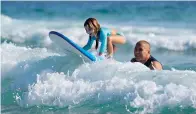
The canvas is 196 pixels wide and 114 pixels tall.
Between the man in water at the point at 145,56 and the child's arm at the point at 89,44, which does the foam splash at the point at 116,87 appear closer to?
the man in water at the point at 145,56

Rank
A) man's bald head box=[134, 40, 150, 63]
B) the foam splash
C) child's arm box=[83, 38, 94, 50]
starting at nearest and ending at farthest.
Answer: the foam splash
man's bald head box=[134, 40, 150, 63]
child's arm box=[83, 38, 94, 50]

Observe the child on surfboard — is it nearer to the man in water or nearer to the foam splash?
the foam splash

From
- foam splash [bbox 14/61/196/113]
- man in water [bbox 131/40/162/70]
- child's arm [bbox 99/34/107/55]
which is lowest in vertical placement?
foam splash [bbox 14/61/196/113]

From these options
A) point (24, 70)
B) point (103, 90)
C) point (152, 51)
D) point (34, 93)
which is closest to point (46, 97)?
point (34, 93)

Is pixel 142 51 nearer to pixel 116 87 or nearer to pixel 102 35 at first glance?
pixel 116 87

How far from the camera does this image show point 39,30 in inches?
799

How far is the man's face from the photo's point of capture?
7113 mm

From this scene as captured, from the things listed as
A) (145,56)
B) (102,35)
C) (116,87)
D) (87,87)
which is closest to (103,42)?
(102,35)

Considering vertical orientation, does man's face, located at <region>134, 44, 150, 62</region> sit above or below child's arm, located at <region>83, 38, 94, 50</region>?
below

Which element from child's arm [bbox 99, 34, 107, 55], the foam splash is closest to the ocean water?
the foam splash

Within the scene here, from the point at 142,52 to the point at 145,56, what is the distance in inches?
4.9

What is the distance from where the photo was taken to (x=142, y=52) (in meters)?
7.18

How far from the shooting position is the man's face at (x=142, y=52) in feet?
23.3

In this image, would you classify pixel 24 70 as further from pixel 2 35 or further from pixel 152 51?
pixel 2 35
